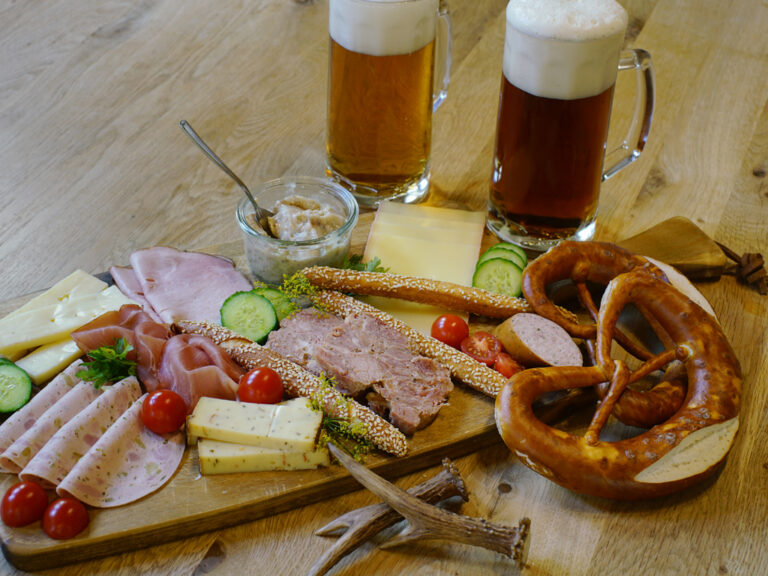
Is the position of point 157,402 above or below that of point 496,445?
above

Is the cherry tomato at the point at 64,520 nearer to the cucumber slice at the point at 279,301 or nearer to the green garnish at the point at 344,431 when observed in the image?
the green garnish at the point at 344,431

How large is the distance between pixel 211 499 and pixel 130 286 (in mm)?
905

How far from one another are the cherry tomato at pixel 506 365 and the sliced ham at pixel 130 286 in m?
1.07

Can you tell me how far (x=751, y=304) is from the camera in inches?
119

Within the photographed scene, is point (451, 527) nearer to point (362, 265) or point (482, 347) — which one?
point (482, 347)

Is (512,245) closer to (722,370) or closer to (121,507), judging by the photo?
(722,370)

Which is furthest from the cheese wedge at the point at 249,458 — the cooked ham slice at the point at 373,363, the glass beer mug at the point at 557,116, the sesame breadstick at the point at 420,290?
the glass beer mug at the point at 557,116

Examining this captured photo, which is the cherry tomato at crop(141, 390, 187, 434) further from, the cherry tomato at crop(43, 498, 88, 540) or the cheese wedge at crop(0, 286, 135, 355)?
the cheese wedge at crop(0, 286, 135, 355)

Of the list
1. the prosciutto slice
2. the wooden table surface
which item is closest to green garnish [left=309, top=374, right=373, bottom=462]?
the wooden table surface

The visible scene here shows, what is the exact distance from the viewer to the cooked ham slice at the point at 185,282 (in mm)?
2768

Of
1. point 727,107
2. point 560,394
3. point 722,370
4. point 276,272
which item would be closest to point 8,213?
point 276,272

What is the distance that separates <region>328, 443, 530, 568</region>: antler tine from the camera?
81.8 inches

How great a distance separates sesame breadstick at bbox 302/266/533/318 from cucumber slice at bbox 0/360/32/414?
890 millimetres

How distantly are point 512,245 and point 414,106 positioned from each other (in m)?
0.60
